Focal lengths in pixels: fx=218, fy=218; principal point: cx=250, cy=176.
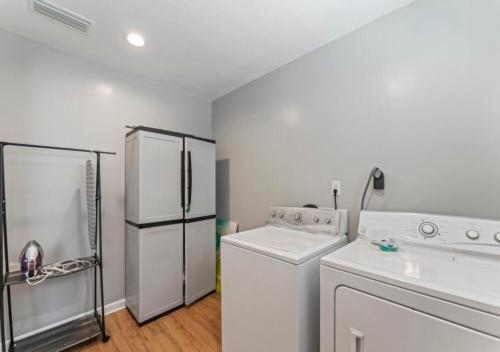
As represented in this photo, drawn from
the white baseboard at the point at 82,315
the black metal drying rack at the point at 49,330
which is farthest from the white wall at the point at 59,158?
the black metal drying rack at the point at 49,330

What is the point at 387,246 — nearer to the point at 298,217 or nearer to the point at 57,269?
the point at 298,217

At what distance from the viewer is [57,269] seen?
1645 millimetres

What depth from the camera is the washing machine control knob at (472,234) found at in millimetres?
1097

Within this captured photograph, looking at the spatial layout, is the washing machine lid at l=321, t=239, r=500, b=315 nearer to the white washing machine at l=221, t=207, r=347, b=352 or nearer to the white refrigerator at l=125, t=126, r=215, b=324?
the white washing machine at l=221, t=207, r=347, b=352

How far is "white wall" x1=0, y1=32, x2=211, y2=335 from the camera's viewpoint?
1.72 meters

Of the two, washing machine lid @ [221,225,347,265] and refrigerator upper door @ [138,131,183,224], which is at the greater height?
refrigerator upper door @ [138,131,183,224]

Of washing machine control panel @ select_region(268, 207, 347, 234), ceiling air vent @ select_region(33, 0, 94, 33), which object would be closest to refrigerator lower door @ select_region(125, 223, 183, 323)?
washing machine control panel @ select_region(268, 207, 347, 234)

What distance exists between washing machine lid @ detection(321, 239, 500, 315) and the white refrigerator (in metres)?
1.60

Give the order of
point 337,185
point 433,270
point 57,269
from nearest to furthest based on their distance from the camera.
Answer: point 433,270 < point 57,269 < point 337,185

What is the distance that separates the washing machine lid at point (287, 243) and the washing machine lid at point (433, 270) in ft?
0.47

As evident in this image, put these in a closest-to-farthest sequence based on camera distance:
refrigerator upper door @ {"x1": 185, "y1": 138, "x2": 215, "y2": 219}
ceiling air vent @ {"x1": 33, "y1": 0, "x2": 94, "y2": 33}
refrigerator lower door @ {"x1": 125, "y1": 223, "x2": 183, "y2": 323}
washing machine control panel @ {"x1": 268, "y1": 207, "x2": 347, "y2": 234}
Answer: ceiling air vent @ {"x1": 33, "y1": 0, "x2": 94, "y2": 33} < washing machine control panel @ {"x1": 268, "y1": 207, "x2": 347, "y2": 234} < refrigerator lower door @ {"x1": 125, "y1": 223, "x2": 183, "y2": 323} < refrigerator upper door @ {"x1": 185, "y1": 138, "x2": 215, "y2": 219}

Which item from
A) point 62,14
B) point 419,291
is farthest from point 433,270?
point 62,14

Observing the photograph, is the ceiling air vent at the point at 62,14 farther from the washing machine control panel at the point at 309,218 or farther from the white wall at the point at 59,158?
the washing machine control panel at the point at 309,218

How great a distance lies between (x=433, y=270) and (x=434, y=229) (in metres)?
0.39
